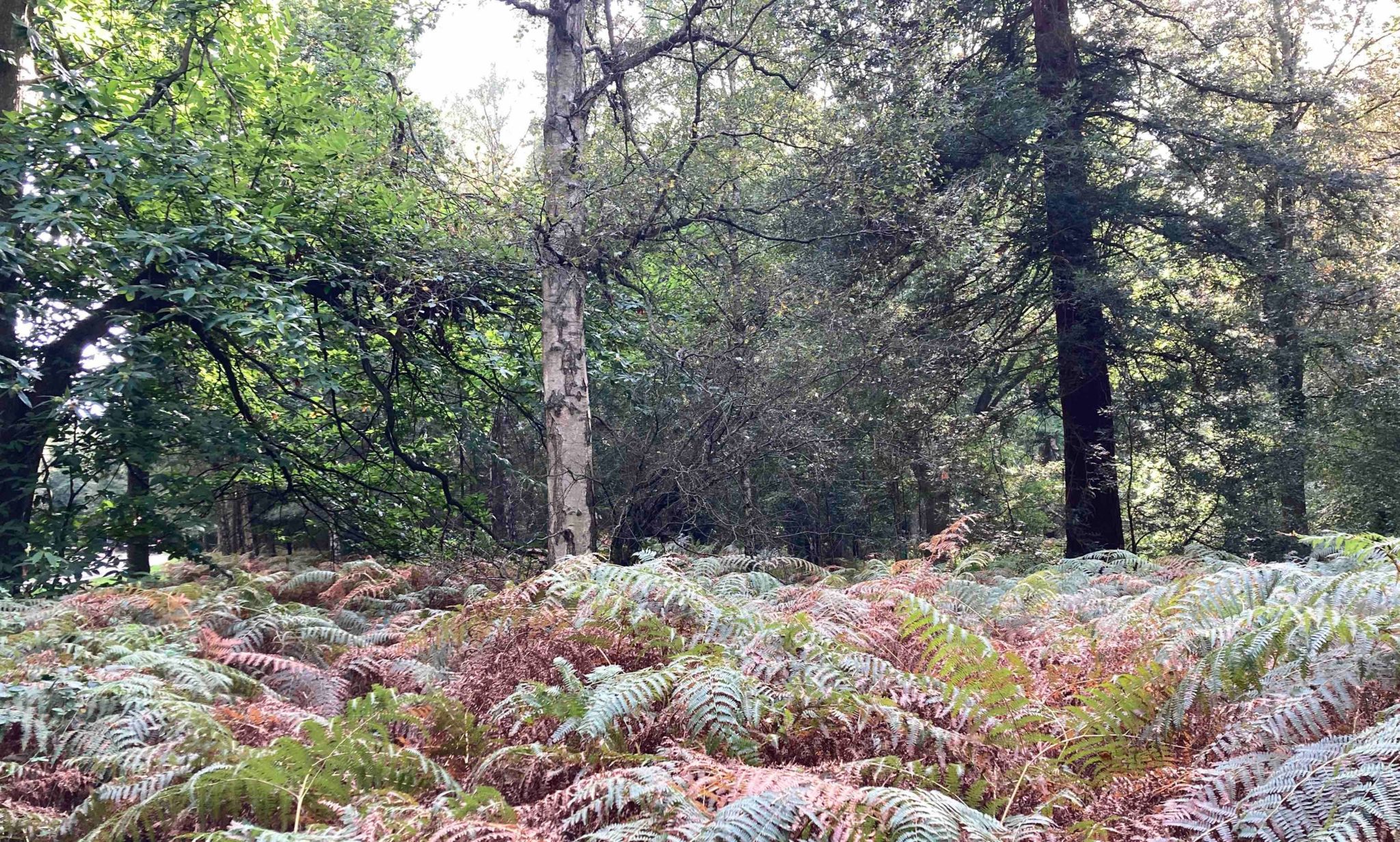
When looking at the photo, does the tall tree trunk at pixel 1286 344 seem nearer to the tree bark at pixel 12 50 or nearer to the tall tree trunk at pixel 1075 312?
the tall tree trunk at pixel 1075 312

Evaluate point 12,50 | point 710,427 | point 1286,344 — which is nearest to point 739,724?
point 710,427

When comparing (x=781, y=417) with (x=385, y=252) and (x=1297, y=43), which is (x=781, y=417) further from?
(x=1297, y=43)

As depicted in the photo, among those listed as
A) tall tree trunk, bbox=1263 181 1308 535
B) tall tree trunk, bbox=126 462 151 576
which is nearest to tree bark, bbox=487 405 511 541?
tall tree trunk, bbox=126 462 151 576

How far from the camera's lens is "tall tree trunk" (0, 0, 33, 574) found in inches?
228

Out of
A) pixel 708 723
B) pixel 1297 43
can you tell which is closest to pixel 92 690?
pixel 708 723

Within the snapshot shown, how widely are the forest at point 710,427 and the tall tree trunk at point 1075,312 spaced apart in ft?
0.21

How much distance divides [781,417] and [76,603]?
5187mm

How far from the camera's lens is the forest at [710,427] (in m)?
2.33

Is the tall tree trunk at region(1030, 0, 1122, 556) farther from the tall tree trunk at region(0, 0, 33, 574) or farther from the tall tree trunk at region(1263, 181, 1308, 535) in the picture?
the tall tree trunk at region(0, 0, 33, 574)

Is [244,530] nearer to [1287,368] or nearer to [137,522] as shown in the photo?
[137,522]

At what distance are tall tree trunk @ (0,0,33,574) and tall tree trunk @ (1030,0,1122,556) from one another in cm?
966

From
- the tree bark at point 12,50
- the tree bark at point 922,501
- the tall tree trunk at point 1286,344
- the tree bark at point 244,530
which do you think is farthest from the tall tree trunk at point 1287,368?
the tree bark at point 244,530

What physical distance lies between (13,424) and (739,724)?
20.8 ft

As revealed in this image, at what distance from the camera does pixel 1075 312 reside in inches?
396
